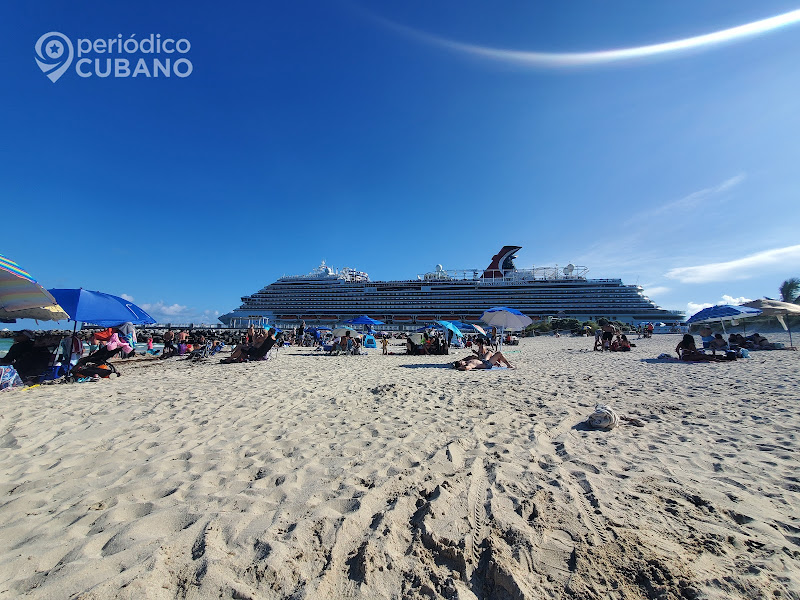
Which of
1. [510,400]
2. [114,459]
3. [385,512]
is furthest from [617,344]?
[114,459]

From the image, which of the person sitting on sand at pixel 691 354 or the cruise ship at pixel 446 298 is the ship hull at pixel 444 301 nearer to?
the cruise ship at pixel 446 298

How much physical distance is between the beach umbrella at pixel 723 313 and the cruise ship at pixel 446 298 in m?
44.9

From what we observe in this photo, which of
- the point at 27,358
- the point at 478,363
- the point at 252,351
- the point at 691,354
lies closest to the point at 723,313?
the point at 691,354

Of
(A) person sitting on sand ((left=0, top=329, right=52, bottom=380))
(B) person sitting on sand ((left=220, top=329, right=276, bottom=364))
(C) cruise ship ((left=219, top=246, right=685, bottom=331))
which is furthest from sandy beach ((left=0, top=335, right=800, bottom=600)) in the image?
(C) cruise ship ((left=219, top=246, right=685, bottom=331))

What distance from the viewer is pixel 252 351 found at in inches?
446

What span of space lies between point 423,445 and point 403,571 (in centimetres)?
165

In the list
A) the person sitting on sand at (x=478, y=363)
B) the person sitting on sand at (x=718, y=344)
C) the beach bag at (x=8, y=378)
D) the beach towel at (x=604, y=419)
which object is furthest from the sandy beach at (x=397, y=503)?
the person sitting on sand at (x=718, y=344)

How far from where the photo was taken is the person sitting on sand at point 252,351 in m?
11.0

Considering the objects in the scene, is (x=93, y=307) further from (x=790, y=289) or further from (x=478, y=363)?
(x=790, y=289)

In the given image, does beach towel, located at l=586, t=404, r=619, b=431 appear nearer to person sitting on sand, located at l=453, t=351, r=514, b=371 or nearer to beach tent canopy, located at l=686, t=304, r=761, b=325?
person sitting on sand, located at l=453, t=351, r=514, b=371

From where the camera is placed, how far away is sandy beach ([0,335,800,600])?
5.32ft

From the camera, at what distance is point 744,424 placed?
3.88 m

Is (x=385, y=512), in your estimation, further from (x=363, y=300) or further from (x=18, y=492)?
(x=363, y=300)

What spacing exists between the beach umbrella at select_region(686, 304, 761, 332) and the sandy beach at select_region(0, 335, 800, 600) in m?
9.07
